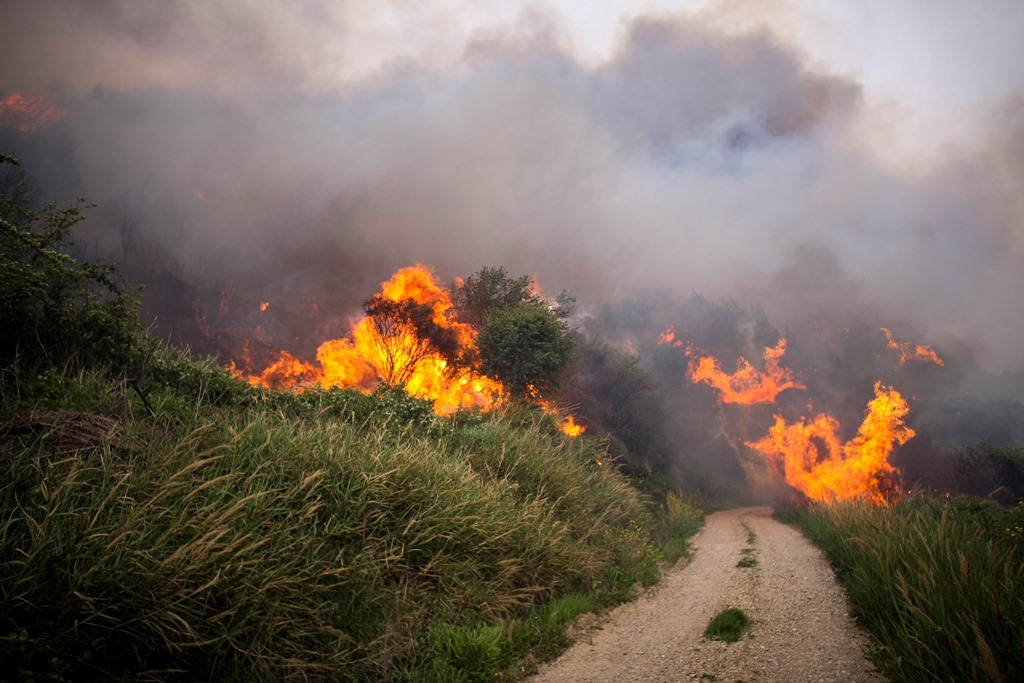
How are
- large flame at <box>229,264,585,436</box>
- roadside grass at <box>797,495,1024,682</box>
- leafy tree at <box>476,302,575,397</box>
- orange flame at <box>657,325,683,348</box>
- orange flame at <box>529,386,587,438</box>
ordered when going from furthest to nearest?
orange flame at <box>657,325,683,348</box> → large flame at <box>229,264,585,436</box> → leafy tree at <box>476,302,575,397</box> → orange flame at <box>529,386,587,438</box> → roadside grass at <box>797,495,1024,682</box>

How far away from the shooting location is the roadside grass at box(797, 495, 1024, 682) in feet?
13.4

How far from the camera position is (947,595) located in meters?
5.01

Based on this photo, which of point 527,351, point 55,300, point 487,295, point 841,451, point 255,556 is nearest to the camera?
point 255,556

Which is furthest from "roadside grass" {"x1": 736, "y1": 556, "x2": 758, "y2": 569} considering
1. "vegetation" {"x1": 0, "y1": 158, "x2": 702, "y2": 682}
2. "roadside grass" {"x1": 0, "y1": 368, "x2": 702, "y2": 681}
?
"roadside grass" {"x1": 0, "y1": 368, "x2": 702, "y2": 681}

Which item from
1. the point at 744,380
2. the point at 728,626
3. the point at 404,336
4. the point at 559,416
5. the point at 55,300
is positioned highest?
the point at 744,380

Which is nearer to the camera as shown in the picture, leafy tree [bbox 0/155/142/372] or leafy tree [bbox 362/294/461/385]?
leafy tree [bbox 0/155/142/372]

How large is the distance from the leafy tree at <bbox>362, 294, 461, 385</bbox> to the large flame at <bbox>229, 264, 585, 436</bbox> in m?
0.07

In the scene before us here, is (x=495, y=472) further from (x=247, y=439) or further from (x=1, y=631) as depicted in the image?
(x=1, y=631)

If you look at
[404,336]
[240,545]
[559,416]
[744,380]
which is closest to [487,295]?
[404,336]

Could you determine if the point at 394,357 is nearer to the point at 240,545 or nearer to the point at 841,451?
the point at 240,545

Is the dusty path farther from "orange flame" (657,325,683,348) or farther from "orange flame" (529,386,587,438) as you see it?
"orange flame" (657,325,683,348)

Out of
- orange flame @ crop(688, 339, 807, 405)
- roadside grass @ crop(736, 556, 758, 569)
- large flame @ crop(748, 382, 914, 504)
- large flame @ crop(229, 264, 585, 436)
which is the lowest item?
roadside grass @ crop(736, 556, 758, 569)

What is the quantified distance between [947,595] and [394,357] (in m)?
31.6

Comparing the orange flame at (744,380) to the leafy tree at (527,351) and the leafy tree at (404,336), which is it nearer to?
the leafy tree at (527,351)
